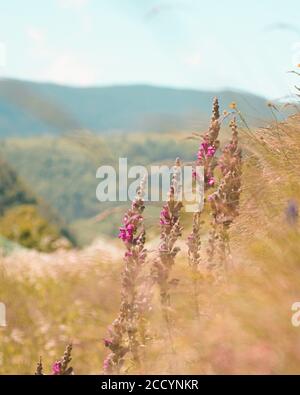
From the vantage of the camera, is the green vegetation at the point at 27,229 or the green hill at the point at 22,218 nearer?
the green hill at the point at 22,218

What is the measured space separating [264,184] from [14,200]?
84.8 m

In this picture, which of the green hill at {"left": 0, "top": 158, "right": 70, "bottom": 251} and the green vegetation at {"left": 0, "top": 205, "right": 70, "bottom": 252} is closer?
the green hill at {"left": 0, "top": 158, "right": 70, "bottom": 251}

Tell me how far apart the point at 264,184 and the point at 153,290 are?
81cm

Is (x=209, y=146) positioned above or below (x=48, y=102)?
above

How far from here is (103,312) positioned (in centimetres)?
396

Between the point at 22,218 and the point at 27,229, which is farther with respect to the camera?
the point at 22,218

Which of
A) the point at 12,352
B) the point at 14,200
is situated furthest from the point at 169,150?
the point at 12,352

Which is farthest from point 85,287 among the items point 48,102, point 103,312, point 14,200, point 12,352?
point 14,200

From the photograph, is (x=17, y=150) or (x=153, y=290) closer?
(x=153, y=290)

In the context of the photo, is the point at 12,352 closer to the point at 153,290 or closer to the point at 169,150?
the point at 153,290

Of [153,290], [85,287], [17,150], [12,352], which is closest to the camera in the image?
[153,290]

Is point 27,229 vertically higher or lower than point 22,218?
lower
